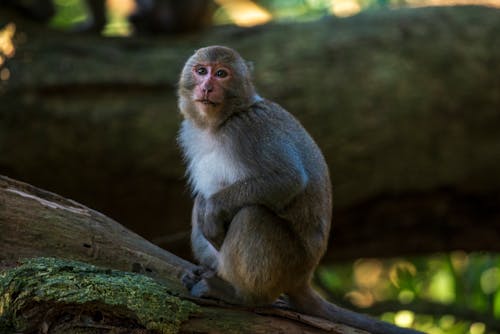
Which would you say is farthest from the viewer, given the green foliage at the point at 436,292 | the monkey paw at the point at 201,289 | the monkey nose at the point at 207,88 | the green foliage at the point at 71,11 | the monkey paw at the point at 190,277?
the green foliage at the point at 71,11

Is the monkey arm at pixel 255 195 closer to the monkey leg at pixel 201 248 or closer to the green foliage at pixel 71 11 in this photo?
the monkey leg at pixel 201 248

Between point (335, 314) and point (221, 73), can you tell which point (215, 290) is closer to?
point (335, 314)

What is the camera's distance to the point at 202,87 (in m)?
4.79

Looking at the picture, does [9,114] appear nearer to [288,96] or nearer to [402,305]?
[288,96]

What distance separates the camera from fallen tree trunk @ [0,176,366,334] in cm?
380

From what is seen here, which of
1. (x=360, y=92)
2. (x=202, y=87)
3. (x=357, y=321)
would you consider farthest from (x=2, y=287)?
(x=360, y=92)

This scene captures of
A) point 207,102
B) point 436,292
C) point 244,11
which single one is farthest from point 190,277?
point 244,11

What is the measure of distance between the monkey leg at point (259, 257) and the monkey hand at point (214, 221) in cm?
6

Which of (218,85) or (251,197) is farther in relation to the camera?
(218,85)

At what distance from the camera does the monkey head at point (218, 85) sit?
481 centimetres

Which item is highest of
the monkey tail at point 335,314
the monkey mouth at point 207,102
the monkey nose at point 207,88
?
the monkey nose at point 207,88

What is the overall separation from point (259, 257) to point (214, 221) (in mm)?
356

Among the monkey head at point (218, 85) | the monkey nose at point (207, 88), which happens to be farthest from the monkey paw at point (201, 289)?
the monkey nose at point (207, 88)

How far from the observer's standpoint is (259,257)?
14.5 ft
